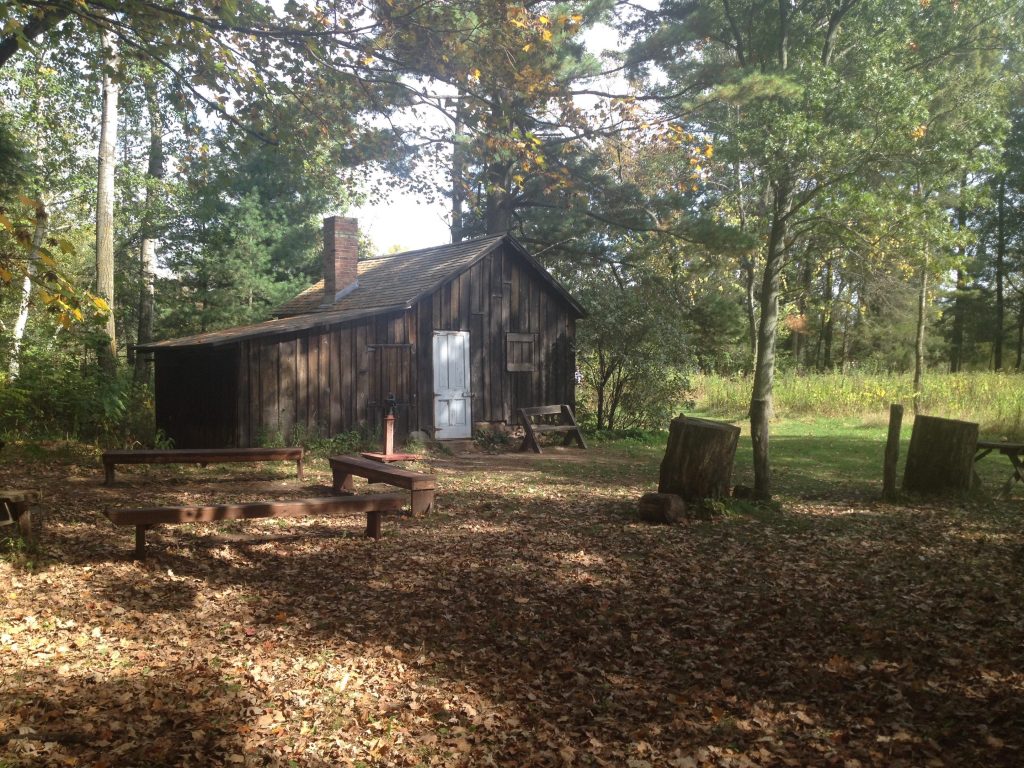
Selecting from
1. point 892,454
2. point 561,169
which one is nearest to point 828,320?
point 561,169

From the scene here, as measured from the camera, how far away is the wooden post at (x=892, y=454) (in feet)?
31.9

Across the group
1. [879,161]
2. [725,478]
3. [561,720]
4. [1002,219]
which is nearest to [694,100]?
[879,161]

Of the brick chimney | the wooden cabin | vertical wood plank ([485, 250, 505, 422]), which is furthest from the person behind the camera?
the brick chimney

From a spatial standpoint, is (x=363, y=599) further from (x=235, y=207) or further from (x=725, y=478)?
(x=235, y=207)

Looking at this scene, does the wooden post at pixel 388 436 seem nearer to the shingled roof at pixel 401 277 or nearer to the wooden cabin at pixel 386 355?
the wooden cabin at pixel 386 355

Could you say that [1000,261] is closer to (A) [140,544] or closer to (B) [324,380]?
(B) [324,380]

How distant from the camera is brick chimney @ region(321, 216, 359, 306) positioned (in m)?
19.1

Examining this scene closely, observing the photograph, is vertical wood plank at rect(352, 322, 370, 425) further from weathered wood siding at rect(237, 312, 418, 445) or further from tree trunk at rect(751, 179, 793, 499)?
tree trunk at rect(751, 179, 793, 499)

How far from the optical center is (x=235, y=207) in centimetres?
2578

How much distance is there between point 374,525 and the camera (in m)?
7.72

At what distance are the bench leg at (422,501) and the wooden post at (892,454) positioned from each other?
5.93 meters

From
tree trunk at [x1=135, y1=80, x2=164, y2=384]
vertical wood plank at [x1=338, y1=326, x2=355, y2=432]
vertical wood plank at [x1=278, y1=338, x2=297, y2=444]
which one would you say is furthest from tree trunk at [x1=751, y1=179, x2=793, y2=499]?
tree trunk at [x1=135, y1=80, x2=164, y2=384]

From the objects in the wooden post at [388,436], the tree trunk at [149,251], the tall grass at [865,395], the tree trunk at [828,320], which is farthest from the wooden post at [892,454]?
the tree trunk at [828,320]

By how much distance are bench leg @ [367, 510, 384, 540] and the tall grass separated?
16.4m
